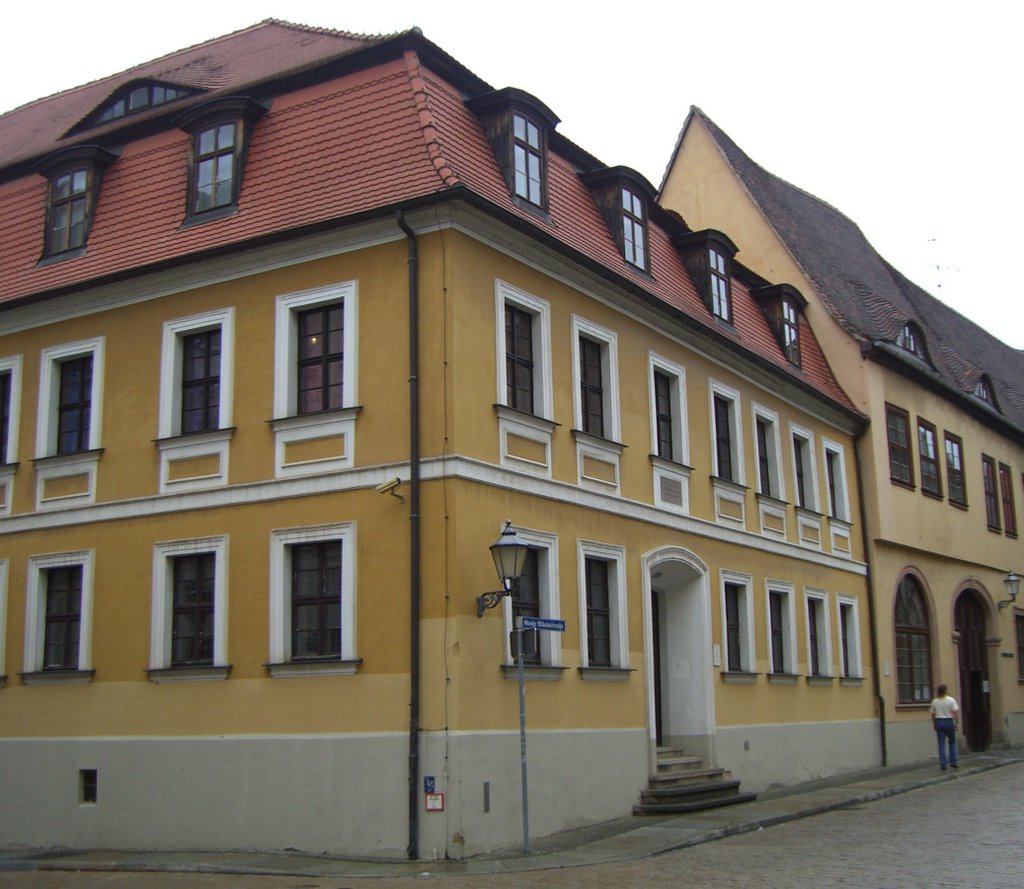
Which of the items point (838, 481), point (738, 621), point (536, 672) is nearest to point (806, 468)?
point (838, 481)

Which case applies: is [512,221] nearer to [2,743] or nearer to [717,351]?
[717,351]

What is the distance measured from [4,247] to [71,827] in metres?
9.20

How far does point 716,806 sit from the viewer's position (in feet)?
63.5

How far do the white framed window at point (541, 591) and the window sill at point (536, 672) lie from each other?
96 mm

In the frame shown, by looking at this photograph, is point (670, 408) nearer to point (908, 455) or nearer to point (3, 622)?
point (3, 622)

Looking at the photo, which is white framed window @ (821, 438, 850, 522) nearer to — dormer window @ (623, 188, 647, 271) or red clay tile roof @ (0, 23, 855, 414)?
red clay tile roof @ (0, 23, 855, 414)

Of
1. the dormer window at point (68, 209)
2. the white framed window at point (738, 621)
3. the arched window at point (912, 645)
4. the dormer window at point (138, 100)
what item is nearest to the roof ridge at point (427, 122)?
the dormer window at point (138, 100)

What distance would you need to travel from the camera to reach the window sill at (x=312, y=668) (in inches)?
613

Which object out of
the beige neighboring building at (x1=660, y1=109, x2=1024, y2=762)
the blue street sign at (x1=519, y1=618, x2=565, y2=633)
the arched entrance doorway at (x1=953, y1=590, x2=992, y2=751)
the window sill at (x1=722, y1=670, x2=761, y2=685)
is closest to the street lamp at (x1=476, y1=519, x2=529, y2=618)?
the blue street sign at (x1=519, y1=618, x2=565, y2=633)

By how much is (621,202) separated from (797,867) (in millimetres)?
11088

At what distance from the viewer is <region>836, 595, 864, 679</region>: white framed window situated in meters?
27.0

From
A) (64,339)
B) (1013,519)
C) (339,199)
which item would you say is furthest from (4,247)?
(1013,519)

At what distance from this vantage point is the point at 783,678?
23719 millimetres

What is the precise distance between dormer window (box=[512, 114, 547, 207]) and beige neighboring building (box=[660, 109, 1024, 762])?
40.6 feet
